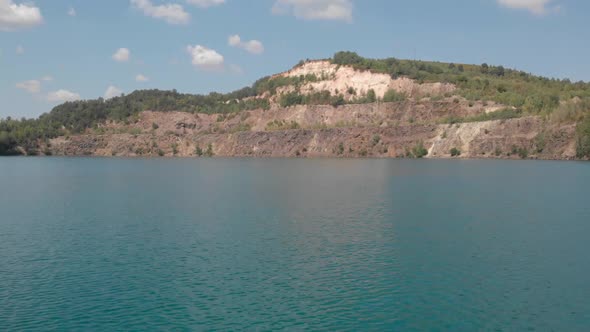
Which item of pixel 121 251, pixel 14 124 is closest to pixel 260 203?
pixel 121 251

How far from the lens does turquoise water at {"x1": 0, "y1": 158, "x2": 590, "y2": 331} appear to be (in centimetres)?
1756

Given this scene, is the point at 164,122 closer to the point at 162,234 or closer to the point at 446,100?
the point at 446,100

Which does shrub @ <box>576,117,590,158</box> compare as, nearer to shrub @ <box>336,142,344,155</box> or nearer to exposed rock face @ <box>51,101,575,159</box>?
exposed rock face @ <box>51,101,575,159</box>

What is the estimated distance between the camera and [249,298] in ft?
62.5

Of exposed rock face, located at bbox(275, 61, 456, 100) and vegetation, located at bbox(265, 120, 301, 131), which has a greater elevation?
exposed rock face, located at bbox(275, 61, 456, 100)

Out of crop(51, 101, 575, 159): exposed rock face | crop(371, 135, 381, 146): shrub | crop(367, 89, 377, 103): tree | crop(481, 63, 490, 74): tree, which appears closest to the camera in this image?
crop(51, 101, 575, 159): exposed rock face

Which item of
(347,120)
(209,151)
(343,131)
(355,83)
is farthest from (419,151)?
(209,151)

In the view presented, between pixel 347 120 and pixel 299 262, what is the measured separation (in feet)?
344

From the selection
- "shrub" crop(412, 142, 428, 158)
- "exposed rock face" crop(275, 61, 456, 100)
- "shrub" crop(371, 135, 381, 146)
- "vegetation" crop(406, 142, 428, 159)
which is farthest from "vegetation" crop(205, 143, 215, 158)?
"shrub" crop(412, 142, 428, 158)

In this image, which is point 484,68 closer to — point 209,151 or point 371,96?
point 371,96

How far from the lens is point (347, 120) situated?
126938 millimetres

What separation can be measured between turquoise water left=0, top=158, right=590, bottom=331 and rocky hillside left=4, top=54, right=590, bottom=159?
188 ft

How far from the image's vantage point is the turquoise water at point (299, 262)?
1756 centimetres

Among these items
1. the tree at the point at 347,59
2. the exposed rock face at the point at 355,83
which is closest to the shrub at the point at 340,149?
the exposed rock face at the point at 355,83
